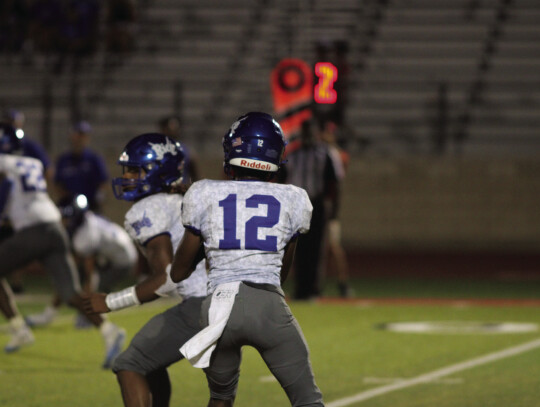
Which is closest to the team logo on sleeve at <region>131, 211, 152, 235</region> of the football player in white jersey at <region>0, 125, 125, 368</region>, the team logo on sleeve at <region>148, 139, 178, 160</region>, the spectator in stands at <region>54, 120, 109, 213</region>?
the team logo on sleeve at <region>148, 139, 178, 160</region>

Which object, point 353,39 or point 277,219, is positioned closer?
point 277,219

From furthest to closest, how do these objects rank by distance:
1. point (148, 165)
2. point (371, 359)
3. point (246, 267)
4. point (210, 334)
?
point (371, 359)
point (148, 165)
point (246, 267)
point (210, 334)

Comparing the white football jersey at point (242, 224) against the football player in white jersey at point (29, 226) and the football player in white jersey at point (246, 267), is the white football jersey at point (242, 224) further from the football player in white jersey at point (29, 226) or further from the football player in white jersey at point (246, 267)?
the football player in white jersey at point (29, 226)

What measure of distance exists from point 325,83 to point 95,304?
10738mm

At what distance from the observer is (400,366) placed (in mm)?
8984

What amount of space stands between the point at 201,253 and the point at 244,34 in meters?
18.2

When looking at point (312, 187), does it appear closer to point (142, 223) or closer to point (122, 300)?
point (142, 223)

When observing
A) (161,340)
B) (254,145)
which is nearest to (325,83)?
(161,340)

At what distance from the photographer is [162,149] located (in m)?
5.97

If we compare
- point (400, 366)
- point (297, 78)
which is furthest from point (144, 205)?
point (297, 78)

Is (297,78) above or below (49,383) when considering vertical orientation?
above

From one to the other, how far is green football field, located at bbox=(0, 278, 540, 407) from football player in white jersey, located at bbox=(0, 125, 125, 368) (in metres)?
0.69

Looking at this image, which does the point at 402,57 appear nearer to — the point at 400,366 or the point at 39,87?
the point at 39,87

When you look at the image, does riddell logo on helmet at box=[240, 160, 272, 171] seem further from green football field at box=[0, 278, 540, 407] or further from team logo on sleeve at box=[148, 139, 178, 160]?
green football field at box=[0, 278, 540, 407]
